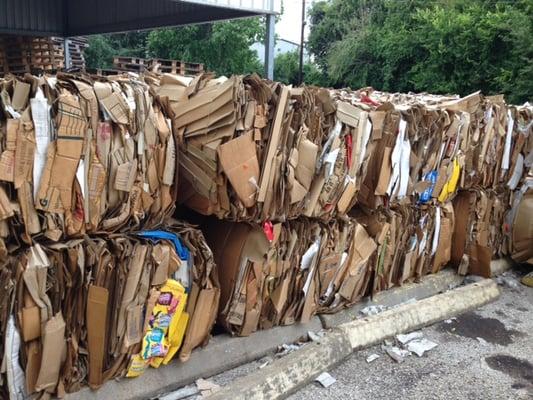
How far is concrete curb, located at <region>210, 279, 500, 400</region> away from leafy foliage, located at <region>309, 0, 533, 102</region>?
38.4ft

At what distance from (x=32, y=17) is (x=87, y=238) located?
Answer: 11.6 m

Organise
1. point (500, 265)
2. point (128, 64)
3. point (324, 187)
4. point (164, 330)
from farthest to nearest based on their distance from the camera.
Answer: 1. point (128, 64)
2. point (500, 265)
3. point (324, 187)
4. point (164, 330)

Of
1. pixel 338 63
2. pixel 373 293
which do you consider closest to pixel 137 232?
pixel 373 293

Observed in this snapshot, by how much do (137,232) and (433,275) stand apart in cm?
358

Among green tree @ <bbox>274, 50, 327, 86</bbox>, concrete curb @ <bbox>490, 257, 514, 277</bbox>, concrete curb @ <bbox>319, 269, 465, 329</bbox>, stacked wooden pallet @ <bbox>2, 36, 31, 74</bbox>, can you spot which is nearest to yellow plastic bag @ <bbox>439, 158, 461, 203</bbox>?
concrete curb @ <bbox>319, 269, 465, 329</bbox>

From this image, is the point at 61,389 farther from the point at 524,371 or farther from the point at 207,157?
the point at 524,371

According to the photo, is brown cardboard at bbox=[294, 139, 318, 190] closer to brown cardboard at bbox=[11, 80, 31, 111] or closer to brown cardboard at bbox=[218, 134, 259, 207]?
brown cardboard at bbox=[218, 134, 259, 207]

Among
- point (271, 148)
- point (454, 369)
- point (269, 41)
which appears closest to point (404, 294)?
point (454, 369)

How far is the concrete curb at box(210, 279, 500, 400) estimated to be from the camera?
3.24 metres

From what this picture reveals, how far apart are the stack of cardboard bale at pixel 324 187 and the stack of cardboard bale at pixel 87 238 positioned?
34 centimetres

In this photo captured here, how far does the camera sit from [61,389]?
8.94ft

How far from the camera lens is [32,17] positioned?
1234cm

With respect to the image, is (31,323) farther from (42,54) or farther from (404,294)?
(42,54)

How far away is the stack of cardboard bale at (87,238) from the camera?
247 centimetres
